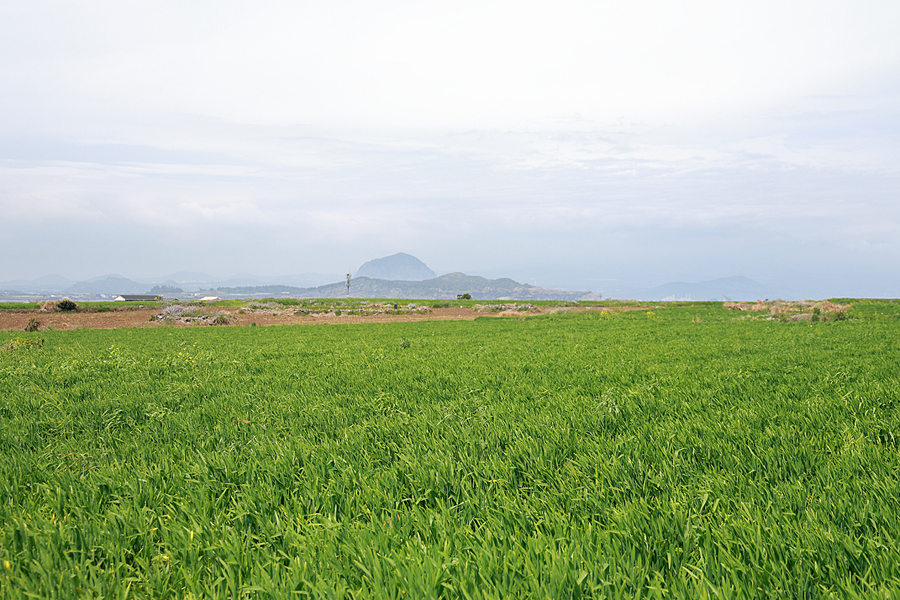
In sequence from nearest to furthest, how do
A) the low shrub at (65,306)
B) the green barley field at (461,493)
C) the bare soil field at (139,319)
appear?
the green barley field at (461,493)
the bare soil field at (139,319)
the low shrub at (65,306)

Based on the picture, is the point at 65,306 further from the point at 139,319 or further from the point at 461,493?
the point at 461,493

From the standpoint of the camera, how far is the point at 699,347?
14.2 m

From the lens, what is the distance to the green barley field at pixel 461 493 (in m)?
2.44

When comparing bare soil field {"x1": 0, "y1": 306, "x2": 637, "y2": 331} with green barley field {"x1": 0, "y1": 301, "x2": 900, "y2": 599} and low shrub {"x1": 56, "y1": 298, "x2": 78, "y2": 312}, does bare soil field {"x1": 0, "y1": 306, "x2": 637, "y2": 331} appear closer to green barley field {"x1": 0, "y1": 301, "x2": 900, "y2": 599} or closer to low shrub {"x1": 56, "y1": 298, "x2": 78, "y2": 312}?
low shrub {"x1": 56, "y1": 298, "x2": 78, "y2": 312}

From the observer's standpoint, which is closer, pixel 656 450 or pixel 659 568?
pixel 659 568

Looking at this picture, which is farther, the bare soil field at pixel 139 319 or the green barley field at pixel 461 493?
the bare soil field at pixel 139 319

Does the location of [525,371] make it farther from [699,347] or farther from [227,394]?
[699,347]

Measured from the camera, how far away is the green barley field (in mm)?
2439

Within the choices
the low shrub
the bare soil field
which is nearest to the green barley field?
the bare soil field

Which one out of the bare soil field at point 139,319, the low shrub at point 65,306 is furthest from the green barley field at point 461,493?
the low shrub at point 65,306

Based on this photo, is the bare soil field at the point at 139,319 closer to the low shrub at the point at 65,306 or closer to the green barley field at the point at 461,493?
the low shrub at the point at 65,306

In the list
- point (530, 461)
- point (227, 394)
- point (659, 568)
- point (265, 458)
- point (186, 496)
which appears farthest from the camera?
point (227, 394)

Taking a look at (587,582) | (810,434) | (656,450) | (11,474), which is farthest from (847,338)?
(11,474)

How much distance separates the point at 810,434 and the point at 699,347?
34.0ft
